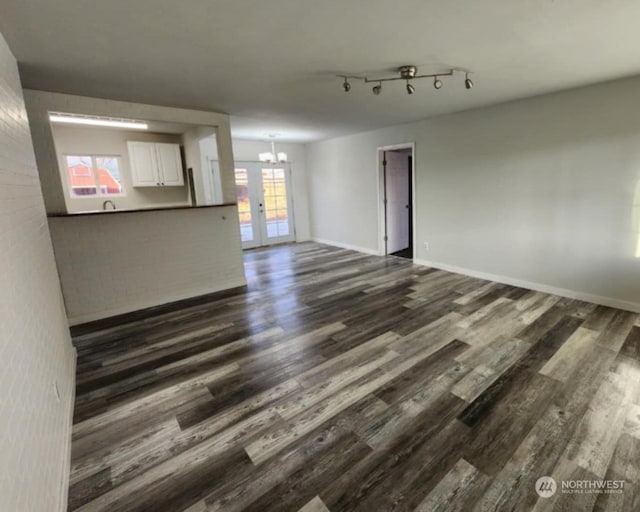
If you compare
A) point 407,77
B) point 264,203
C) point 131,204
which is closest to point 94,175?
point 131,204

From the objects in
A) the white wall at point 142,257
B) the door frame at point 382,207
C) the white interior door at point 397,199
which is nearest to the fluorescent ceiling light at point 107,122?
the white wall at point 142,257

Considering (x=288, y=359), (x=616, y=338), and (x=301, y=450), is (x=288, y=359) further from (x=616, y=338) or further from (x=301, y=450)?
(x=616, y=338)

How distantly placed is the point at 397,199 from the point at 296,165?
2.82 metres

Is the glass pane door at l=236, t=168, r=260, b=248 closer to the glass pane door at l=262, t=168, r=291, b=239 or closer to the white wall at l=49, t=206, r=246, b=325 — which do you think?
the glass pane door at l=262, t=168, r=291, b=239

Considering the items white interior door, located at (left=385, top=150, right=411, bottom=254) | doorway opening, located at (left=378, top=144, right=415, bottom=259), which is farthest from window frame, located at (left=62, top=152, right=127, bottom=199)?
white interior door, located at (left=385, top=150, right=411, bottom=254)

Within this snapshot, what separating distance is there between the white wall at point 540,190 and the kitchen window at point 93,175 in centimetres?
490

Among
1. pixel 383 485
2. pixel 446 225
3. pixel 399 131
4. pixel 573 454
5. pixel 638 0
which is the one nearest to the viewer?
pixel 383 485

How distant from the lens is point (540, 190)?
3914 millimetres

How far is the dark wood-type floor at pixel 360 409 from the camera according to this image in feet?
5.08

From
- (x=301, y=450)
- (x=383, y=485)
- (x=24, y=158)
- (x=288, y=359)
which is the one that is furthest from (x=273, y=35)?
(x=383, y=485)

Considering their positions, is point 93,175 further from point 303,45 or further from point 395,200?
point 395,200

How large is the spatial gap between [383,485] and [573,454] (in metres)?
1.06

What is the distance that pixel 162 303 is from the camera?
4195 mm

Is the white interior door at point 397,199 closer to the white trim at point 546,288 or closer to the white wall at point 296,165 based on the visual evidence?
the white trim at point 546,288
